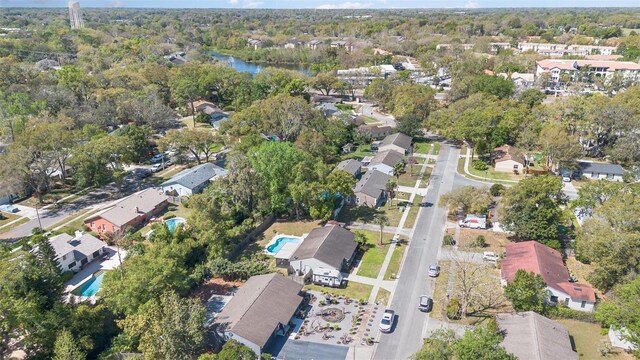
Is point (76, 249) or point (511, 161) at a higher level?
point (511, 161)

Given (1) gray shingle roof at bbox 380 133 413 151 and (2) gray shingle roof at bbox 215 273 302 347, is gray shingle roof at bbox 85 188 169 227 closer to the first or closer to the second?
(2) gray shingle roof at bbox 215 273 302 347

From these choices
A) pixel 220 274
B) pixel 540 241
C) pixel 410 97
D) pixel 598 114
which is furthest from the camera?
pixel 410 97

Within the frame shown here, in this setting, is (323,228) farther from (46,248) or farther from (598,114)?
(598,114)

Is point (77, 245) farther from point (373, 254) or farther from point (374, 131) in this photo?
point (374, 131)

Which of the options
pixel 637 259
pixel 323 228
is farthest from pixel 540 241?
pixel 323 228

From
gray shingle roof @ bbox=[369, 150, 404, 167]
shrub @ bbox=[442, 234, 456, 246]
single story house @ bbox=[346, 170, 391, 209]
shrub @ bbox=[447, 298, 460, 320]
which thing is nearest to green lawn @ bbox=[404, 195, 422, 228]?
single story house @ bbox=[346, 170, 391, 209]

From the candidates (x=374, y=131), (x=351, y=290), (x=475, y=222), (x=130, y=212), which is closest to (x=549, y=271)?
(x=475, y=222)
